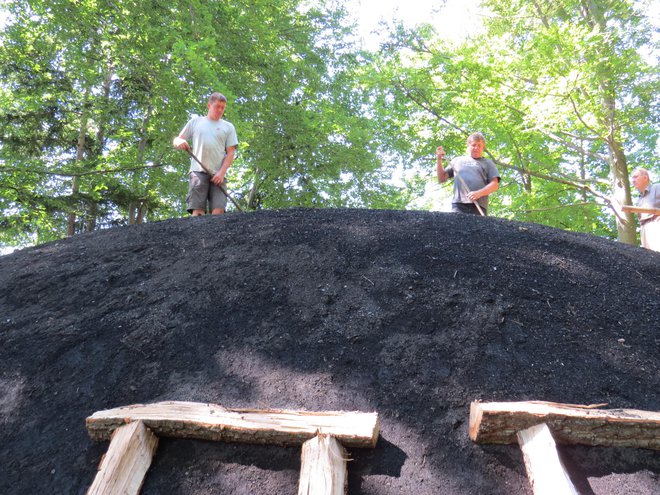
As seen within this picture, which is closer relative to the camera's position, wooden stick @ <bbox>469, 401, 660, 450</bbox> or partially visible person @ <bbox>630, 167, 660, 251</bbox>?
wooden stick @ <bbox>469, 401, 660, 450</bbox>

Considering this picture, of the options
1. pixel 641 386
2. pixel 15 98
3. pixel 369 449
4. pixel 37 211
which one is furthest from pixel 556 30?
pixel 15 98

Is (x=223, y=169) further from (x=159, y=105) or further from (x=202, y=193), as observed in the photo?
(x=159, y=105)

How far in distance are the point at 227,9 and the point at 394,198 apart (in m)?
7.66

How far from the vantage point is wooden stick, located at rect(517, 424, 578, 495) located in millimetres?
1407

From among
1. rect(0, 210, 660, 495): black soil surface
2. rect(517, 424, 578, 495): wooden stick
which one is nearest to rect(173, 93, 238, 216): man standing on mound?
rect(0, 210, 660, 495): black soil surface

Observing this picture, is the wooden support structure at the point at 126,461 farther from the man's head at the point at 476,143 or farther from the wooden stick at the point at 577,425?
the man's head at the point at 476,143

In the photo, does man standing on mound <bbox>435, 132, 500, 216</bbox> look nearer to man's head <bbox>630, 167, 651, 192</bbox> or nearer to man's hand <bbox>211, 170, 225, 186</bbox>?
man's head <bbox>630, 167, 651, 192</bbox>

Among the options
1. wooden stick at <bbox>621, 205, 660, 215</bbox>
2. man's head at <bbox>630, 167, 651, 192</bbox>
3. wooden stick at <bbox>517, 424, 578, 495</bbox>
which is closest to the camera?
wooden stick at <bbox>517, 424, 578, 495</bbox>

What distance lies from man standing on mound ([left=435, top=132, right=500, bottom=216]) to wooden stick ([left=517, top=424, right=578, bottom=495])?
3.45 meters

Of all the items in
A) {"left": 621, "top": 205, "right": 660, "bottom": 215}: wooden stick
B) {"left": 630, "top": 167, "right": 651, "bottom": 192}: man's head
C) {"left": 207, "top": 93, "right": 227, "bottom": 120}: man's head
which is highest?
{"left": 207, "top": 93, "right": 227, "bottom": 120}: man's head

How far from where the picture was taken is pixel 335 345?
2168 millimetres

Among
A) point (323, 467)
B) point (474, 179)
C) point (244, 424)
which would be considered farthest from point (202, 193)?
point (323, 467)

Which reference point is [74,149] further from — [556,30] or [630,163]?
[630,163]

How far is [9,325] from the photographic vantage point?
251 centimetres
